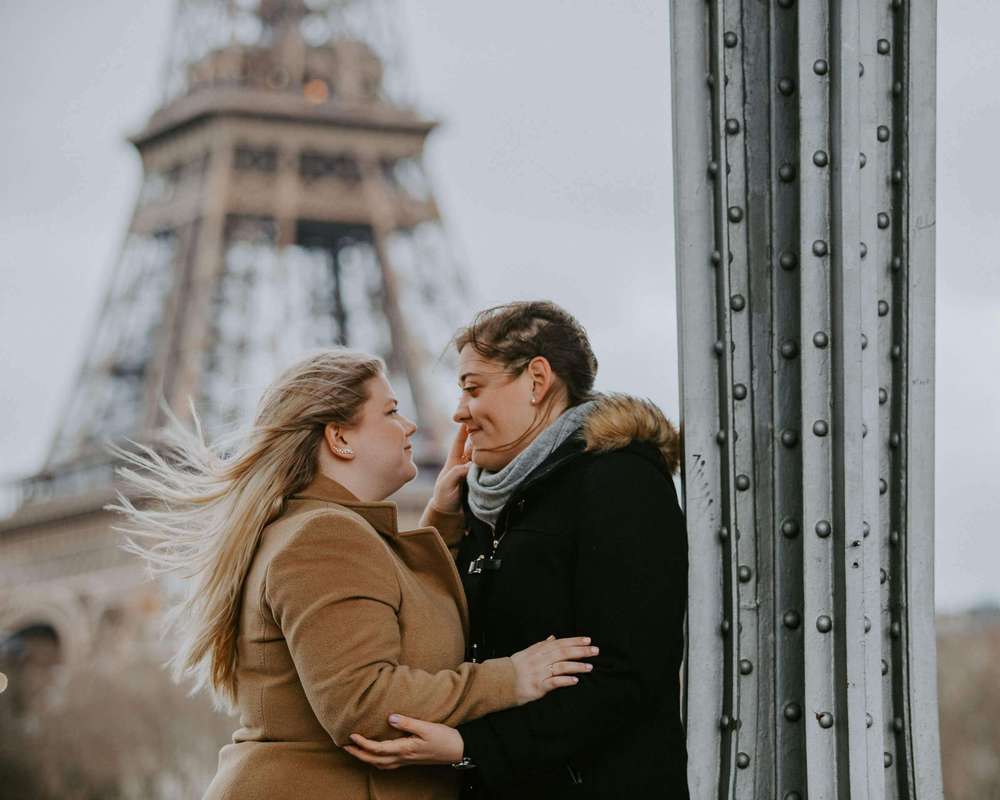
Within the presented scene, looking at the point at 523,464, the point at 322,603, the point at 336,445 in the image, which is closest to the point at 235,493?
the point at 336,445

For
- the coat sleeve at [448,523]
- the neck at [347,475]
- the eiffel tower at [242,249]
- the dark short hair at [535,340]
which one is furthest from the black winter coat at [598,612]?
the eiffel tower at [242,249]

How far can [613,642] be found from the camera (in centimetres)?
172

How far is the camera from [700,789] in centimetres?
173

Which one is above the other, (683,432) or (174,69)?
(174,69)

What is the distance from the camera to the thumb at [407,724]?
5.52ft

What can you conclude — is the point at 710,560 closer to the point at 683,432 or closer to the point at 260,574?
Answer: the point at 683,432

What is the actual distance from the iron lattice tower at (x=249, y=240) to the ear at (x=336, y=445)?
1360cm

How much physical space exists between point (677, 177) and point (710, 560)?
0.48 meters

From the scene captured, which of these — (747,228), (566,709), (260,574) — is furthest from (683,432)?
(260,574)

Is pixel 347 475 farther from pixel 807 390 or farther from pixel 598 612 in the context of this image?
pixel 807 390

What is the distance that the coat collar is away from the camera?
1.89 meters

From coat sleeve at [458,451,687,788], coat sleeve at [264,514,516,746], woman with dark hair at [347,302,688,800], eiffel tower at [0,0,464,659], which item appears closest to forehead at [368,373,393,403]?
woman with dark hair at [347,302,688,800]

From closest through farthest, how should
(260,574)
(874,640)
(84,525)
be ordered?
1. (874,640)
2. (260,574)
3. (84,525)

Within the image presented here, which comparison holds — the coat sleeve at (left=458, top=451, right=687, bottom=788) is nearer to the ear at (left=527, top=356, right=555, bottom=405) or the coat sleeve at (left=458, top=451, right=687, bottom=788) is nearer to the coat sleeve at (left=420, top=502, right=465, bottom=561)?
the ear at (left=527, top=356, right=555, bottom=405)
